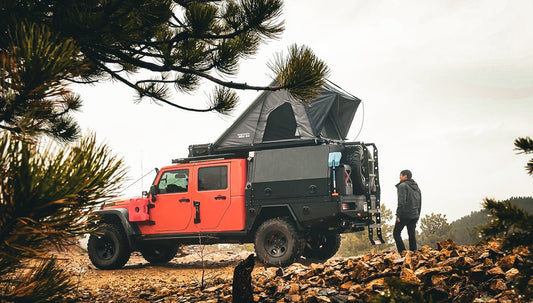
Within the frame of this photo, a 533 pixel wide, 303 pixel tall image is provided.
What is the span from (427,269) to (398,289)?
3.75m

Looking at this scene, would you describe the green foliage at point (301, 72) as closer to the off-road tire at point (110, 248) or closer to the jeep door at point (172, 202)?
the jeep door at point (172, 202)

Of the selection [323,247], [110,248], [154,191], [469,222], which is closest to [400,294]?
[154,191]

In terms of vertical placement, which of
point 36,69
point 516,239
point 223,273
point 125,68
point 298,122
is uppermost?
point 125,68

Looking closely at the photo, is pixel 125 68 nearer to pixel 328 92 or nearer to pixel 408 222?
pixel 328 92

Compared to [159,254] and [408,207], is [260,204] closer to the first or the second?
[408,207]

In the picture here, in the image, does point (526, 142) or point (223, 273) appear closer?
point (526, 142)

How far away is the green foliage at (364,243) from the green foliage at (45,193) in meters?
14.1

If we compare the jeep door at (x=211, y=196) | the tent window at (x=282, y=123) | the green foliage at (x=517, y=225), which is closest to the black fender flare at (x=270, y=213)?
the jeep door at (x=211, y=196)

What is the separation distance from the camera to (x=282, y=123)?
37.6 ft

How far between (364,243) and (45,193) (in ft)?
53.5

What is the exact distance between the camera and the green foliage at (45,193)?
2.38m

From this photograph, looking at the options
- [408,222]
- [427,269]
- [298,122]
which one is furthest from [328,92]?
[427,269]

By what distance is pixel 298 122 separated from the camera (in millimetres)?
10867

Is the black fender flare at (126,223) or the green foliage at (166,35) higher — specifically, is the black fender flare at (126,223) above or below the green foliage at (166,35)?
below
